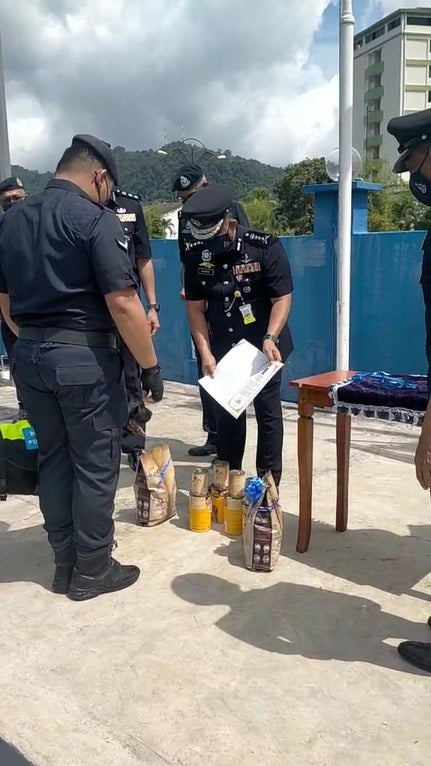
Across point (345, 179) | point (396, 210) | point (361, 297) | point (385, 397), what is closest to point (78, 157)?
point (385, 397)

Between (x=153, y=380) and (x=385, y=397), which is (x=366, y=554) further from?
(x=153, y=380)

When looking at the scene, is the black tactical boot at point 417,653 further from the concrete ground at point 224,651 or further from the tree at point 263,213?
the tree at point 263,213

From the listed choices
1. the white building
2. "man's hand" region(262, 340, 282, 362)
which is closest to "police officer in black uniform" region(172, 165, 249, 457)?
"man's hand" region(262, 340, 282, 362)

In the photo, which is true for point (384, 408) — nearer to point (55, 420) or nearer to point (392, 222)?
point (55, 420)

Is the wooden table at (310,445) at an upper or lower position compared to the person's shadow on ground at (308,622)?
upper

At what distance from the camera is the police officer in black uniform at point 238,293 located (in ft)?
11.2

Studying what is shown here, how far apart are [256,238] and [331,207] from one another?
2.62 metres

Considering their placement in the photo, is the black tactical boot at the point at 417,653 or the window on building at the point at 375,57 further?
the window on building at the point at 375,57

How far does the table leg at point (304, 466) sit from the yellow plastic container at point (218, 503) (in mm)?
505

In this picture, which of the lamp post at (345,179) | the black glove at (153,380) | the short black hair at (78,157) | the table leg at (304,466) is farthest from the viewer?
the lamp post at (345,179)

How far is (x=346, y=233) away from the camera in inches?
214

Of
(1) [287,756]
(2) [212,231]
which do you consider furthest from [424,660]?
(2) [212,231]

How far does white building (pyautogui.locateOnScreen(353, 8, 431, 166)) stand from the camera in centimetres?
7112

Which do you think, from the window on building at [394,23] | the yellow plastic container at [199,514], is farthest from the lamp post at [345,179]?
the window on building at [394,23]
